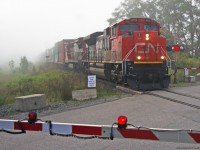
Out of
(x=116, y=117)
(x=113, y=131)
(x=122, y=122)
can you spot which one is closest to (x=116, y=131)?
(x=113, y=131)

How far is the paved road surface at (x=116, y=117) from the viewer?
575 centimetres

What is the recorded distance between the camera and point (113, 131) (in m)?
3.86

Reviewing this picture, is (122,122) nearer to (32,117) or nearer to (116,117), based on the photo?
(32,117)

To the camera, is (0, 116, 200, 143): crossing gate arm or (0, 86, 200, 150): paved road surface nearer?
(0, 116, 200, 143): crossing gate arm

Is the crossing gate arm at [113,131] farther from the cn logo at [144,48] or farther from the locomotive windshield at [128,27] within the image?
the locomotive windshield at [128,27]

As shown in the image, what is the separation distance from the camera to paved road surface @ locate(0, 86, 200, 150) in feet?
18.9

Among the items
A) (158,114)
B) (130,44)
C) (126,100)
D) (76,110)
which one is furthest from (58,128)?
(130,44)

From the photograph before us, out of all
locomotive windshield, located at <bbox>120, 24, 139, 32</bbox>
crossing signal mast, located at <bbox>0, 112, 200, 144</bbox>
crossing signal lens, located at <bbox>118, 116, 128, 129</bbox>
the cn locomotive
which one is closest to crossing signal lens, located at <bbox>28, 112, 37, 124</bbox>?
crossing signal mast, located at <bbox>0, 112, 200, 144</bbox>

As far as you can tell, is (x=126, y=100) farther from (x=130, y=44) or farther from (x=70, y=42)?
(x=70, y=42)

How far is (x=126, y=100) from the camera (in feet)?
38.7

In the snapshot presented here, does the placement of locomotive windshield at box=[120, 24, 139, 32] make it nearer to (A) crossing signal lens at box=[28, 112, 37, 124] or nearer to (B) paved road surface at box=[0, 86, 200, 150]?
(B) paved road surface at box=[0, 86, 200, 150]

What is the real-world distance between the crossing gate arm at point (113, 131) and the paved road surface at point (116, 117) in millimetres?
1574

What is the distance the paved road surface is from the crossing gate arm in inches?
62.0

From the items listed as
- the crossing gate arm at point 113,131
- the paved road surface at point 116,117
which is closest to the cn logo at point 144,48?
the paved road surface at point 116,117
